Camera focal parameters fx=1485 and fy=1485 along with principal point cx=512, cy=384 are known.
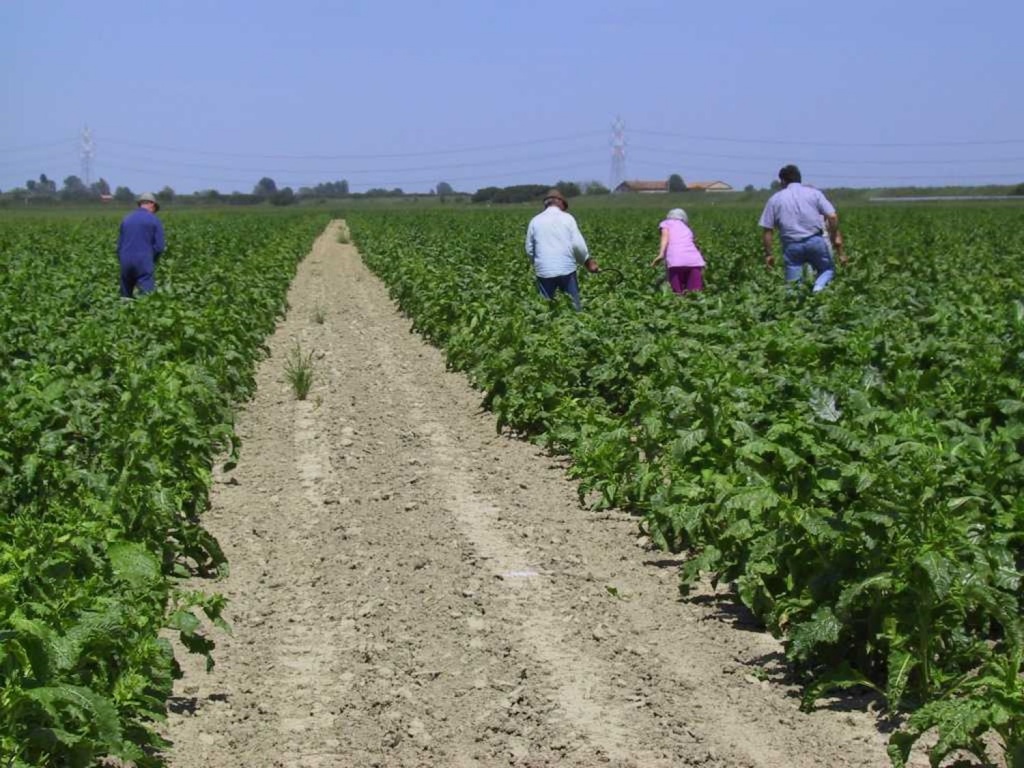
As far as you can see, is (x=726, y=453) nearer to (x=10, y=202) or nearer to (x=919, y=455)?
(x=919, y=455)

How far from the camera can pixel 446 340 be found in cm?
1559

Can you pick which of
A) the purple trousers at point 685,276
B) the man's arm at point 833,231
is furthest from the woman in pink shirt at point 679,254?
the man's arm at point 833,231

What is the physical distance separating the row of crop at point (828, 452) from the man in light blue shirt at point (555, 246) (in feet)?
1.64

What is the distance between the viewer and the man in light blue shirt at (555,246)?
13086 millimetres

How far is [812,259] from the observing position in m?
13.8

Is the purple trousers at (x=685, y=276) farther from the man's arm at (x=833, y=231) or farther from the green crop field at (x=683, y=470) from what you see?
the green crop field at (x=683, y=470)

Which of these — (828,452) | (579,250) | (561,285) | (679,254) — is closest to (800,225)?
(679,254)

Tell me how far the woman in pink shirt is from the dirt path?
467 cm

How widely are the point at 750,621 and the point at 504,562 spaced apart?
1358mm

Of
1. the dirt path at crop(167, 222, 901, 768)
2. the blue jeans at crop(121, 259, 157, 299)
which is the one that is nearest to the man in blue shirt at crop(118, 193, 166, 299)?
the blue jeans at crop(121, 259, 157, 299)

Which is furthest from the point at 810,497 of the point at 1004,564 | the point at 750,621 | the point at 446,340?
the point at 446,340

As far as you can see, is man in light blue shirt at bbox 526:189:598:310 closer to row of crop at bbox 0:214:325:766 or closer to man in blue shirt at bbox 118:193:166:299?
row of crop at bbox 0:214:325:766

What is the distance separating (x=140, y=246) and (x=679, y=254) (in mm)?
5229

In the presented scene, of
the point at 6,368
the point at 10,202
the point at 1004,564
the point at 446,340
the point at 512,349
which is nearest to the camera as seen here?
the point at 1004,564
